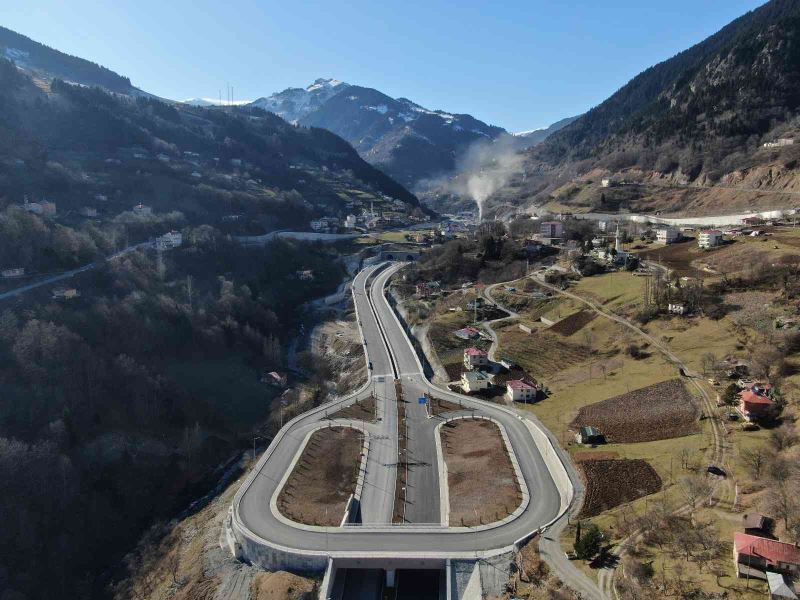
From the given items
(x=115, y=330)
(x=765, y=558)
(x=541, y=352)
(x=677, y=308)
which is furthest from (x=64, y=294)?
(x=765, y=558)

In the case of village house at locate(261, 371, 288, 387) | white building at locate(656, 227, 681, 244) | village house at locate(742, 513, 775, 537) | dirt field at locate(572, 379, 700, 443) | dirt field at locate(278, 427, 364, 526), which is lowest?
village house at locate(261, 371, 288, 387)

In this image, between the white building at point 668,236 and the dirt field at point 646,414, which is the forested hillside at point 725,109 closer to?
the white building at point 668,236

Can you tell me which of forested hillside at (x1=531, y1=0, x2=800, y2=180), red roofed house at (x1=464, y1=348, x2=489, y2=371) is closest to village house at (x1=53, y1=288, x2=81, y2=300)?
red roofed house at (x1=464, y1=348, x2=489, y2=371)

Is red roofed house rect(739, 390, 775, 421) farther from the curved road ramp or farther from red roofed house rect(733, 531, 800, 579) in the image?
red roofed house rect(733, 531, 800, 579)

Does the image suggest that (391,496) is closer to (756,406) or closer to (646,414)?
(646,414)

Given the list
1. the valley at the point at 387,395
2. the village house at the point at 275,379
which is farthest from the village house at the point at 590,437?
the village house at the point at 275,379

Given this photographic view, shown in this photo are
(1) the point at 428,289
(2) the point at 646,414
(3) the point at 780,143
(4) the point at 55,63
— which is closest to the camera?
(2) the point at 646,414
